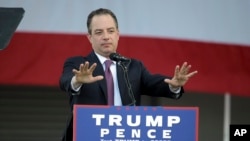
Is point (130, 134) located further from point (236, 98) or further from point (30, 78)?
point (236, 98)

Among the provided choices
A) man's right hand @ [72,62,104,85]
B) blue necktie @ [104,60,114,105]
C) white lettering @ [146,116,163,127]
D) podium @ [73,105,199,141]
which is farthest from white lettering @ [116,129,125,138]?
blue necktie @ [104,60,114,105]

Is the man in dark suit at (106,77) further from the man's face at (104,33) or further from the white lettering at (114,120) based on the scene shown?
the white lettering at (114,120)

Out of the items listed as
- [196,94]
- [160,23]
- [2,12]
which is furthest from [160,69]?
[2,12]

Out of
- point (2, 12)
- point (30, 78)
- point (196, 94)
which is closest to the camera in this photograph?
point (2, 12)

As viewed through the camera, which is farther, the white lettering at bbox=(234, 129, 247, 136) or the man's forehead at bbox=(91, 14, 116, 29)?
the white lettering at bbox=(234, 129, 247, 136)

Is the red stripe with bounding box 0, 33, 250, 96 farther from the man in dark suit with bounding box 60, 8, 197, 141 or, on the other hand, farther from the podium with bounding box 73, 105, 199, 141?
the podium with bounding box 73, 105, 199, 141


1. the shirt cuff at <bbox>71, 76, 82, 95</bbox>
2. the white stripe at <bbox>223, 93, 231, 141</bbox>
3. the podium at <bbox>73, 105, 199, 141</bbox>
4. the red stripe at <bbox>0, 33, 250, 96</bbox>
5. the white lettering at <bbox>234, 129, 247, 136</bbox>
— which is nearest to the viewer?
the podium at <bbox>73, 105, 199, 141</bbox>

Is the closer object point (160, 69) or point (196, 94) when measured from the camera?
point (160, 69)

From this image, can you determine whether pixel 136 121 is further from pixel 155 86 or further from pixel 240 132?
pixel 240 132

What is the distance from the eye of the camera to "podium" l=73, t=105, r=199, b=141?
323 cm

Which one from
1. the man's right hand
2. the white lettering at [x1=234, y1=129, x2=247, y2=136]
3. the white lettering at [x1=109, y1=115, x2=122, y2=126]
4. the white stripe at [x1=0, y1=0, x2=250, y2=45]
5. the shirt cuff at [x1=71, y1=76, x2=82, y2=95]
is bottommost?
the white lettering at [x1=109, y1=115, x2=122, y2=126]

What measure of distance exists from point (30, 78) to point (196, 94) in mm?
2727

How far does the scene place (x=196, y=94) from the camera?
8836 millimetres

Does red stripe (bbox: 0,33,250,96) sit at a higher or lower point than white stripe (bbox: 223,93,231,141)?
higher
